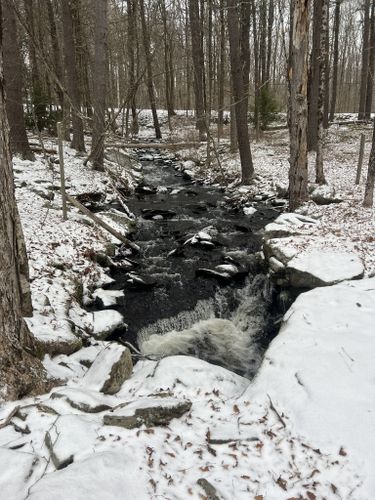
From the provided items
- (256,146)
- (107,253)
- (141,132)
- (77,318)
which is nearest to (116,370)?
(77,318)

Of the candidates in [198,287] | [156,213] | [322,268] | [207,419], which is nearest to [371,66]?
[156,213]

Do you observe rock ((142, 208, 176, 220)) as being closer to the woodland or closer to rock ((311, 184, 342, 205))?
the woodland

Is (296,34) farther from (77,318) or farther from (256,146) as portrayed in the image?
(256,146)

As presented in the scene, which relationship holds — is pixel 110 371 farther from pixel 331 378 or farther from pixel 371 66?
pixel 371 66

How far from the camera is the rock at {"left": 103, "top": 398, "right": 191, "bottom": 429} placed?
3492 millimetres

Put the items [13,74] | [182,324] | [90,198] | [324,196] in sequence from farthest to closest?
[90,198]
[13,74]
[324,196]
[182,324]

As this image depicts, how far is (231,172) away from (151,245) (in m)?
7.87

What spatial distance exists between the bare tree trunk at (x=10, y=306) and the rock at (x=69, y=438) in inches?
26.3

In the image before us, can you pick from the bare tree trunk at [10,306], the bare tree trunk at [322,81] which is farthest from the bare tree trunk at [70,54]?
the bare tree trunk at [10,306]

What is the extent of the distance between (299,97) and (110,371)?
8.30 metres

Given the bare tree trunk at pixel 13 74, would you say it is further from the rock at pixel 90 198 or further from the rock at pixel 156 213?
the rock at pixel 156 213

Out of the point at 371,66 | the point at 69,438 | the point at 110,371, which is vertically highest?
the point at 371,66

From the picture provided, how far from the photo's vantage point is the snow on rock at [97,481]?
2596 millimetres

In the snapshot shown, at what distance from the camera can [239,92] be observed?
13.8 m
